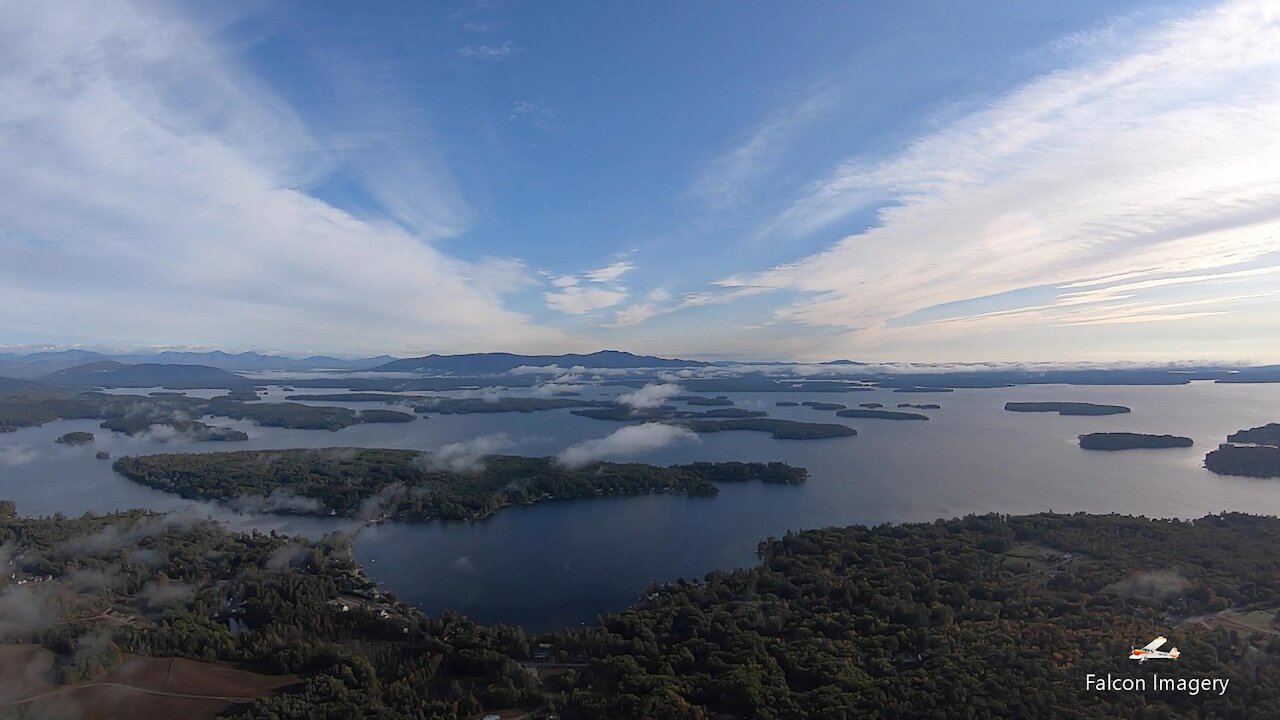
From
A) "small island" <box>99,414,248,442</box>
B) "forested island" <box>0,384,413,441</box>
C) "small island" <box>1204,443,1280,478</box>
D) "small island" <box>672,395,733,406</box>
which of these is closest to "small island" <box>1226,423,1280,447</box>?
"small island" <box>1204,443,1280,478</box>

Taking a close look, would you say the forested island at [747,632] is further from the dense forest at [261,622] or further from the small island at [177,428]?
the small island at [177,428]

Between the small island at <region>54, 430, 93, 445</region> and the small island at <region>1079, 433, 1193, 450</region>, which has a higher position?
the small island at <region>1079, 433, 1193, 450</region>

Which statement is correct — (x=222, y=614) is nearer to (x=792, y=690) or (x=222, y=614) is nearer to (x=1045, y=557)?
(x=792, y=690)

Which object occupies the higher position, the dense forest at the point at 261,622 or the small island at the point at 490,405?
the small island at the point at 490,405

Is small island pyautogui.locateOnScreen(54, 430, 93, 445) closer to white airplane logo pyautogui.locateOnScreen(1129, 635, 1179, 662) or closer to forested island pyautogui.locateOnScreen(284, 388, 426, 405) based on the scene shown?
forested island pyautogui.locateOnScreen(284, 388, 426, 405)

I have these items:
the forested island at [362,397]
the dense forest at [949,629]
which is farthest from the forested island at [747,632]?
the forested island at [362,397]

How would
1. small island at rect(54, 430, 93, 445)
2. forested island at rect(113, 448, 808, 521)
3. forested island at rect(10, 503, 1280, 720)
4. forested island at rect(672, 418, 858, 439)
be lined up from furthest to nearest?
forested island at rect(672, 418, 858, 439), small island at rect(54, 430, 93, 445), forested island at rect(113, 448, 808, 521), forested island at rect(10, 503, 1280, 720)
